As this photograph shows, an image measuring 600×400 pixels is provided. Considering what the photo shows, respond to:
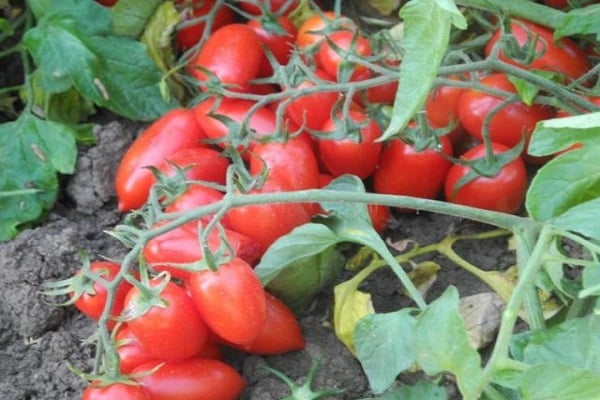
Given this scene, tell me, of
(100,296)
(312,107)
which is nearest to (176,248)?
(100,296)

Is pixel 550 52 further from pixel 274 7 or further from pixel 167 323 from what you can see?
pixel 167 323

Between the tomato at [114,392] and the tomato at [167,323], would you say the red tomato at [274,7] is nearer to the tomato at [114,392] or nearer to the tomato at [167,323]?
the tomato at [167,323]

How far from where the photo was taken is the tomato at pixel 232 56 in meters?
1.82

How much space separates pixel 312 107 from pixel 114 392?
1.86 ft

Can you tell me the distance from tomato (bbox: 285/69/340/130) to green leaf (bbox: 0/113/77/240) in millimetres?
376

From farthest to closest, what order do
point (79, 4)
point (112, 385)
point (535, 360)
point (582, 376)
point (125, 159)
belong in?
1. point (79, 4)
2. point (125, 159)
3. point (112, 385)
4. point (535, 360)
5. point (582, 376)

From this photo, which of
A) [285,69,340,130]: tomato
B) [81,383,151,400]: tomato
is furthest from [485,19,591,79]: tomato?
[81,383,151,400]: tomato

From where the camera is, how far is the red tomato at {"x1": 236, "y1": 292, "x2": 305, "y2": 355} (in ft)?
5.03

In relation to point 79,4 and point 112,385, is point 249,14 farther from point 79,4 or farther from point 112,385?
point 112,385

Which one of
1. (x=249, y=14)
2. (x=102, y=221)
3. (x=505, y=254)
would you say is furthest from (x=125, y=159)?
(x=505, y=254)

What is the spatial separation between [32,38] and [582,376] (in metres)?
1.13

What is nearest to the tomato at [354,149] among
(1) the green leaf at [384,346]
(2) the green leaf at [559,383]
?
(1) the green leaf at [384,346]

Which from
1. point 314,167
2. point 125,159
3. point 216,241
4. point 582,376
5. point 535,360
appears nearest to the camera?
point 582,376

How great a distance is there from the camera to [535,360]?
4.14 ft
